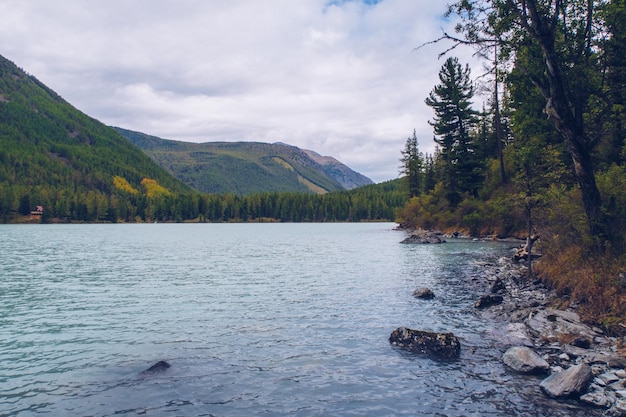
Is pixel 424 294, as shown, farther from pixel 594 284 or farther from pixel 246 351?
pixel 246 351

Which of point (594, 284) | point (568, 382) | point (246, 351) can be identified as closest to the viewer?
point (568, 382)

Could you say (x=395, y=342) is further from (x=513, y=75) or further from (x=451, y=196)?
(x=451, y=196)

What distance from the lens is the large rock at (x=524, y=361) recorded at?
12367 millimetres

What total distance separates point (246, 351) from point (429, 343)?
652 centimetres

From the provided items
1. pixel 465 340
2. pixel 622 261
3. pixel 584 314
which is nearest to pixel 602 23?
pixel 622 261

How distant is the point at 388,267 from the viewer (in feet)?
127

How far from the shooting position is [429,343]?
1495 cm

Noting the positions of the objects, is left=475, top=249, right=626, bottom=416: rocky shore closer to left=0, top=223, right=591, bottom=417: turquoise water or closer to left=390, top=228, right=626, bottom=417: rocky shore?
left=390, top=228, right=626, bottom=417: rocky shore

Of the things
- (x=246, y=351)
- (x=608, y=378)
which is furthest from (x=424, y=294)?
(x=608, y=378)

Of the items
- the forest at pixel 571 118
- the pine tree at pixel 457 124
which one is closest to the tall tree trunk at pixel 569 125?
the forest at pixel 571 118

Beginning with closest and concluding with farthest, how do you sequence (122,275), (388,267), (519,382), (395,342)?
(519,382), (395,342), (122,275), (388,267)

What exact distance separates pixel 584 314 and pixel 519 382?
21.4ft

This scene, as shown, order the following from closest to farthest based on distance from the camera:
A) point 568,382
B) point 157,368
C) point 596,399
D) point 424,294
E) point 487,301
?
point 596,399
point 568,382
point 157,368
point 487,301
point 424,294

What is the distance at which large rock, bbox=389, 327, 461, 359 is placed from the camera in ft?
47.5
